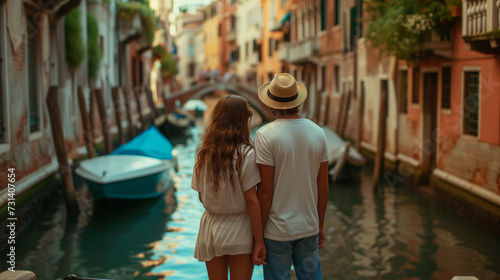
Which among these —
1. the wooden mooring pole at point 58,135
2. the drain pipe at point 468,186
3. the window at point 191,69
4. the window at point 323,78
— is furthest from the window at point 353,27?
the window at point 191,69

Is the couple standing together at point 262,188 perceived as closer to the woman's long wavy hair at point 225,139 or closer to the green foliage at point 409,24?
the woman's long wavy hair at point 225,139

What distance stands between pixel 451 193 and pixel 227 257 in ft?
17.3

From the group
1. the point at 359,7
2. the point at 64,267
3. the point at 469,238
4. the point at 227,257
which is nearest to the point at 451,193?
the point at 469,238

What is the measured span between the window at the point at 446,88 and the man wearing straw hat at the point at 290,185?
5.95 metres

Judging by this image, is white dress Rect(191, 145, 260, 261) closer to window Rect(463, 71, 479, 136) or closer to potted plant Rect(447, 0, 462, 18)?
window Rect(463, 71, 479, 136)

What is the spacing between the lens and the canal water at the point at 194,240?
4.94m

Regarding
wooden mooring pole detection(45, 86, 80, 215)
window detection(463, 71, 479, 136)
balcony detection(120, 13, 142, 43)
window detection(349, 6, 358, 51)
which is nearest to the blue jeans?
wooden mooring pole detection(45, 86, 80, 215)

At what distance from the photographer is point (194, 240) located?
6027mm

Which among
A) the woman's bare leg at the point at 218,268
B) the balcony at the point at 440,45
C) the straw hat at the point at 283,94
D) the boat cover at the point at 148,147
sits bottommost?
the boat cover at the point at 148,147

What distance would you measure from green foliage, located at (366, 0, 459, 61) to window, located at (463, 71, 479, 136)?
70 cm

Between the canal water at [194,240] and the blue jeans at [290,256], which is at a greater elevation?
the blue jeans at [290,256]

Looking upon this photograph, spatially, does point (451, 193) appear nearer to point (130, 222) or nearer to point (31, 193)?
point (130, 222)

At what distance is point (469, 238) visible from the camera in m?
5.95

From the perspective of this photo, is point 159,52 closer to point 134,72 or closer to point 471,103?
point 134,72
